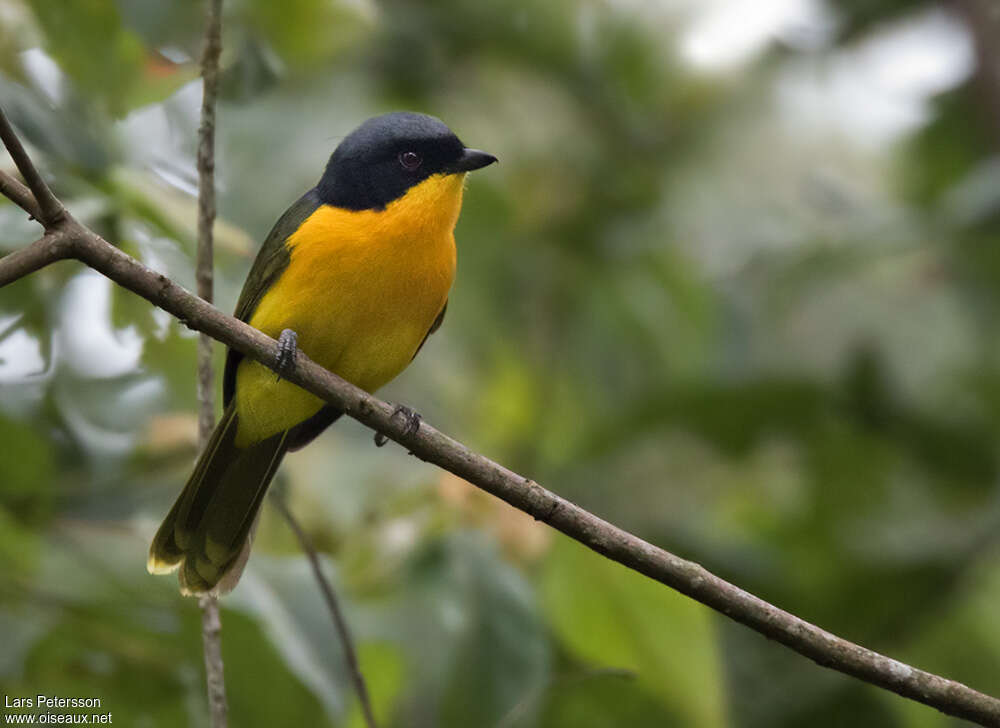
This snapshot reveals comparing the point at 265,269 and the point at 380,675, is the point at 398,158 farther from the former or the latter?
the point at 380,675

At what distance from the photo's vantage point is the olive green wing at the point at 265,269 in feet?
11.2

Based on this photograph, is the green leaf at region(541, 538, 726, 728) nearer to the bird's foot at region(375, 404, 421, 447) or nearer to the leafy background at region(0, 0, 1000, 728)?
the leafy background at region(0, 0, 1000, 728)

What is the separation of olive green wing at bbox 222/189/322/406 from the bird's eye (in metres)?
0.27

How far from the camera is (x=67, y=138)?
10.7 ft

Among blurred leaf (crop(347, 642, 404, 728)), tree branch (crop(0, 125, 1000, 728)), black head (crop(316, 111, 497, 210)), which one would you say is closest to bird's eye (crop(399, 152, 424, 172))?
black head (crop(316, 111, 497, 210))

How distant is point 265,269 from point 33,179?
1.43 meters

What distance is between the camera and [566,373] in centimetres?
589

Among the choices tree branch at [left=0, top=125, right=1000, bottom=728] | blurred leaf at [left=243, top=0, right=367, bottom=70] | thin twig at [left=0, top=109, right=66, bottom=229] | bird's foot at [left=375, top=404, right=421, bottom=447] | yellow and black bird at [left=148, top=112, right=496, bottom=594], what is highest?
blurred leaf at [left=243, top=0, right=367, bottom=70]

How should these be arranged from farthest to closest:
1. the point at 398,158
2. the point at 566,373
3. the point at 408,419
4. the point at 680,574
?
the point at 566,373 → the point at 398,158 → the point at 408,419 → the point at 680,574

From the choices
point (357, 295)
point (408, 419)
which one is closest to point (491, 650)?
point (357, 295)

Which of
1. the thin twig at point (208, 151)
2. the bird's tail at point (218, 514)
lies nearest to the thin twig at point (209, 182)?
the thin twig at point (208, 151)

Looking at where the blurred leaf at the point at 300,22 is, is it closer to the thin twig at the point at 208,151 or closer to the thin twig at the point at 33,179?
the thin twig at the point at 208,151

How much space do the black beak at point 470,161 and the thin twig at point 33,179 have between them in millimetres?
1565

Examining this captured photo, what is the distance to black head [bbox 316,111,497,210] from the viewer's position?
3.52 m
